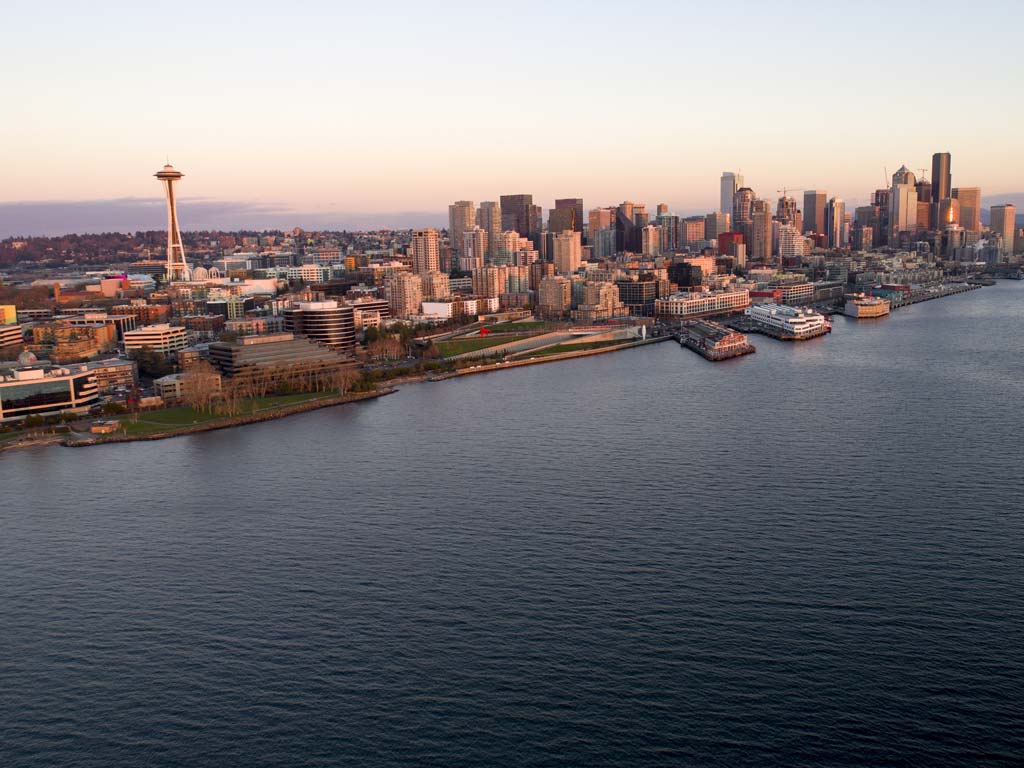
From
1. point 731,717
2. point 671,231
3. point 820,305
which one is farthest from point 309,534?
point 671,231

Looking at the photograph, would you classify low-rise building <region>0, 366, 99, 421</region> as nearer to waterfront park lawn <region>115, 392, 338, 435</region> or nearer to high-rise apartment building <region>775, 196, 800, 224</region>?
waterfront park lawn <region>115, 392, 338, 435</region>

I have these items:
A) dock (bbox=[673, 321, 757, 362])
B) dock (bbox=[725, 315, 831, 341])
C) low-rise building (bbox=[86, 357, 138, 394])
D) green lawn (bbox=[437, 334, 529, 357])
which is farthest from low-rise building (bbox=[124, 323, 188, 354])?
dock (bbox=[725, 315, 831, 341])

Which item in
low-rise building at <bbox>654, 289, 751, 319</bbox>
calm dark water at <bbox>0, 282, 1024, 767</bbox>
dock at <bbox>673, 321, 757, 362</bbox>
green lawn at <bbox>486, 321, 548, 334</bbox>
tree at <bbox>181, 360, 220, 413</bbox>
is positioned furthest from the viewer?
low-rise building at <bbox>654, 289, 751, 319</bbox>

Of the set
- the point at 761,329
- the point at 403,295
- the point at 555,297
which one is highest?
the point at 403,295

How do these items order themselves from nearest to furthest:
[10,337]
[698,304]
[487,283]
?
[10,337] → [698,304] → [487,283]

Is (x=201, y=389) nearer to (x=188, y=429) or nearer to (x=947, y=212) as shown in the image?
(x=188, y=429)

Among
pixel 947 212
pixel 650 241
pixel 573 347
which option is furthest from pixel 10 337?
pixel 947 212
